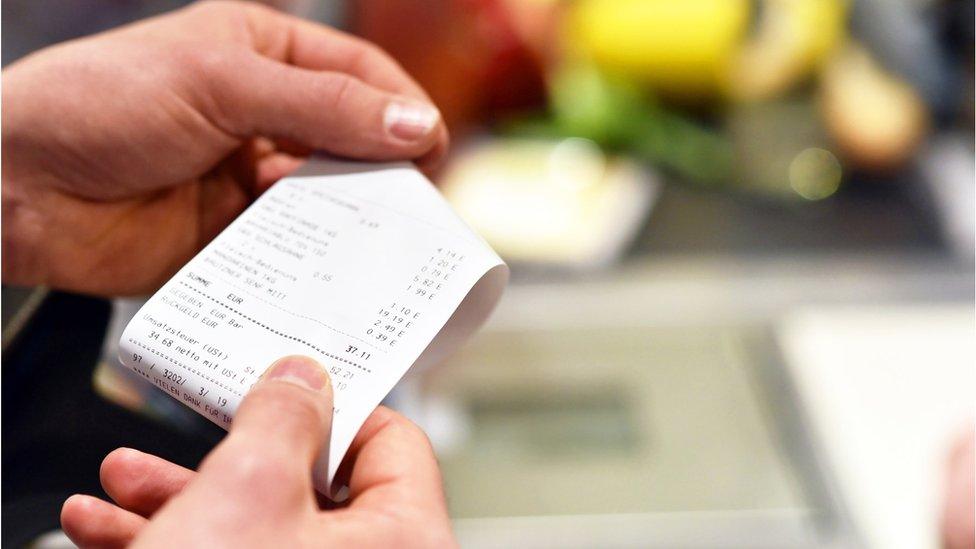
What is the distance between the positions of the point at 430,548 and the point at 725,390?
0.70 m

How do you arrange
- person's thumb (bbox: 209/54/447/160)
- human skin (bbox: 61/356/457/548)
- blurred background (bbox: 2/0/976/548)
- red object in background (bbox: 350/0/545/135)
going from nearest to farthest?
human skin (bbox: 61/356/457/548) < person's thumb (bbox: 209/54/447/160) < blurred background (bbox: 2/0/976/548) < red object in background (bbox: 350/0/545/135)

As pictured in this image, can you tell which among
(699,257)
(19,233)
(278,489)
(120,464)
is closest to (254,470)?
(278,489)

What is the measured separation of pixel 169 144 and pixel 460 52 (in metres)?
0.67

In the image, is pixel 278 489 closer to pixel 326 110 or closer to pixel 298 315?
pixel 298 315

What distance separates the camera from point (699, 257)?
1.14 m

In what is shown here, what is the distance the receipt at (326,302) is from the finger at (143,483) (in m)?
0.03

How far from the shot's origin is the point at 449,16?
1.18 m

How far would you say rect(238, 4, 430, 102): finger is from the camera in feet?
1.94

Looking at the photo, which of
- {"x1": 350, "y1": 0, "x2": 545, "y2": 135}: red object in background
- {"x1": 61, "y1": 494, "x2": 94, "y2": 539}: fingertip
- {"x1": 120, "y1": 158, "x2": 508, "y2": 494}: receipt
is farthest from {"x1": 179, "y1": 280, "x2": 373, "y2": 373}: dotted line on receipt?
{"x1": 350, "y1": 0, "x2": 545, "y2": 135}: red object in background

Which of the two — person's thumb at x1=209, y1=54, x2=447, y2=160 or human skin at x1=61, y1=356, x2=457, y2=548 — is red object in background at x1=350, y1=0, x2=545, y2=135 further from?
human skin at x1=61, y1=356, x2=457, y2=548

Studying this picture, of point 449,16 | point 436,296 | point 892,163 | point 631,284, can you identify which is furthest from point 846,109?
point 436,296

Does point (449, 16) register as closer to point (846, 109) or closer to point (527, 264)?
point (527, 264)

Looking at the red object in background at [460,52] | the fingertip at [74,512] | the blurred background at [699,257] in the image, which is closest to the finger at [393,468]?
the fingertip at [74,512]

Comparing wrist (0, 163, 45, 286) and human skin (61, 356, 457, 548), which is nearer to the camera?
human skin (61, 356, 457, 548)
